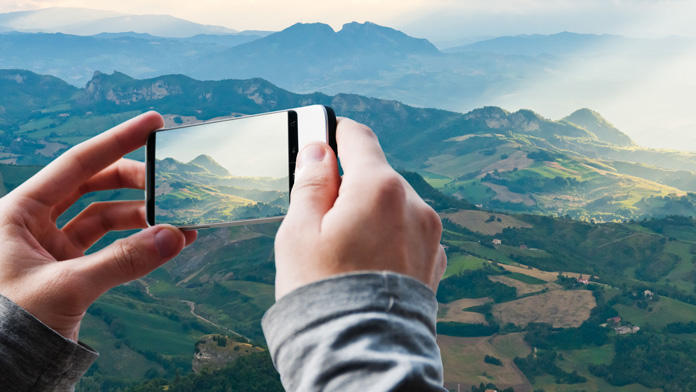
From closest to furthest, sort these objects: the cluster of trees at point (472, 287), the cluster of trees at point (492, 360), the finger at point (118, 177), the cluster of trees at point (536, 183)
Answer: the finger at point (118, 177) < the cluster of trees at point (492, 360) < the cluster of trees at point (472, 287) < the cluster of trees at point (536, 183)

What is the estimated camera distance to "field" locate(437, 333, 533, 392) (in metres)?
58.1

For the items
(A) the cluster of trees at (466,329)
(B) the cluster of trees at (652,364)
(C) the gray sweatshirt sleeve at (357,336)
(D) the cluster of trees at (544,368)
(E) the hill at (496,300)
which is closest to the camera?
(C) the gray sweatshirt sleeve at (357,336)

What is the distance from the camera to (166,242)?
197 cm

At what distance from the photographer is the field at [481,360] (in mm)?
58125

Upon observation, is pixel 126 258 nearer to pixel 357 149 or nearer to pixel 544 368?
pixel 357 149

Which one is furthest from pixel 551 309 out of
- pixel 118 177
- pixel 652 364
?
pixel 118 177

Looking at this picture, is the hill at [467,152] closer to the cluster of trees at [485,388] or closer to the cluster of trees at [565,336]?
the cluster of trees at [565,336]

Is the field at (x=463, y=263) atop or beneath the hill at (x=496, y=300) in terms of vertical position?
atop

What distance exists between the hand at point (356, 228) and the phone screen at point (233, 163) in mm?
763

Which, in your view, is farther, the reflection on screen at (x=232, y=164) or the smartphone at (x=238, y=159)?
the reflection on screen at (x=232, y=164)

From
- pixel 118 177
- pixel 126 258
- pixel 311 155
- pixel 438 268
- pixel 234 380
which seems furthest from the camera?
pixel 234 380

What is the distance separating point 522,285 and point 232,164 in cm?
8143

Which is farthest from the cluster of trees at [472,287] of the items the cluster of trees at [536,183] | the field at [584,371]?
the cluster of trees at [536,183]

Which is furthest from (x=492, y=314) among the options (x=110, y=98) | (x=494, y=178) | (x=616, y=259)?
(x=110, y=98)
